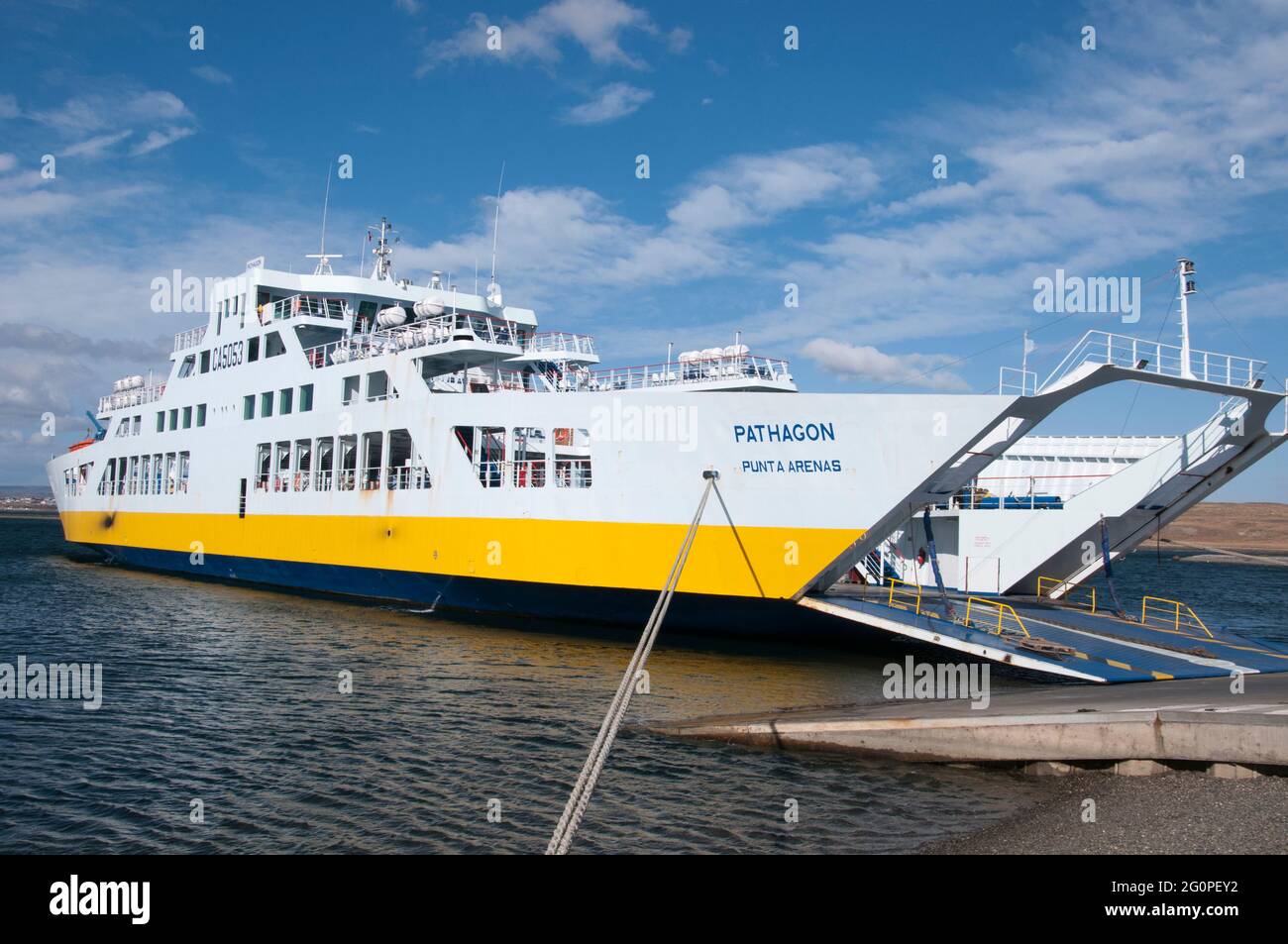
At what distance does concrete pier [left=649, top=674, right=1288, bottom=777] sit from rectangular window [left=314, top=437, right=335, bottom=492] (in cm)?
1629

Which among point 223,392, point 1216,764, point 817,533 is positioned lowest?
point 1216,764

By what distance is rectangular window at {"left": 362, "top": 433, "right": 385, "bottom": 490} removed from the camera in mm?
23734

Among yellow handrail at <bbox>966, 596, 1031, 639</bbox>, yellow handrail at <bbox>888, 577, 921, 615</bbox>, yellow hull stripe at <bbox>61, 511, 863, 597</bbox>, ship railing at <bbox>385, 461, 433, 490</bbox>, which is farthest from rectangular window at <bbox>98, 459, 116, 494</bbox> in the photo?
yellow handrail at <bbox>966, 596, 1031, 639</bbox>

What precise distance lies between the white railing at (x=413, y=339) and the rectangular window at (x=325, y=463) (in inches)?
90.5

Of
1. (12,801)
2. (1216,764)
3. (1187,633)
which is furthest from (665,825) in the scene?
(1187,633)

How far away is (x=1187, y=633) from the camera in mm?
18859

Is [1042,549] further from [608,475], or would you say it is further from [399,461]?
[399,461]

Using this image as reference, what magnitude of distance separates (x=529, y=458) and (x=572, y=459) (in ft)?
7.33

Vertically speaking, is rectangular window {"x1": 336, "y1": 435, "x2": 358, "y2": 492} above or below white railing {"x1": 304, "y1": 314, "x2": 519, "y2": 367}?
below

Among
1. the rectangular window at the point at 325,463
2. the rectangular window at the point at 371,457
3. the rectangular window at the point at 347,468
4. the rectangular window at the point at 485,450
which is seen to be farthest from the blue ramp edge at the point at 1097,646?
the rectangular window at the point at 325,463

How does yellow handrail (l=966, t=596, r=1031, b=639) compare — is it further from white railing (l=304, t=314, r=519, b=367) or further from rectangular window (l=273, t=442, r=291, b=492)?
rectangular window (l=273, t=442, r=291, b=492)
